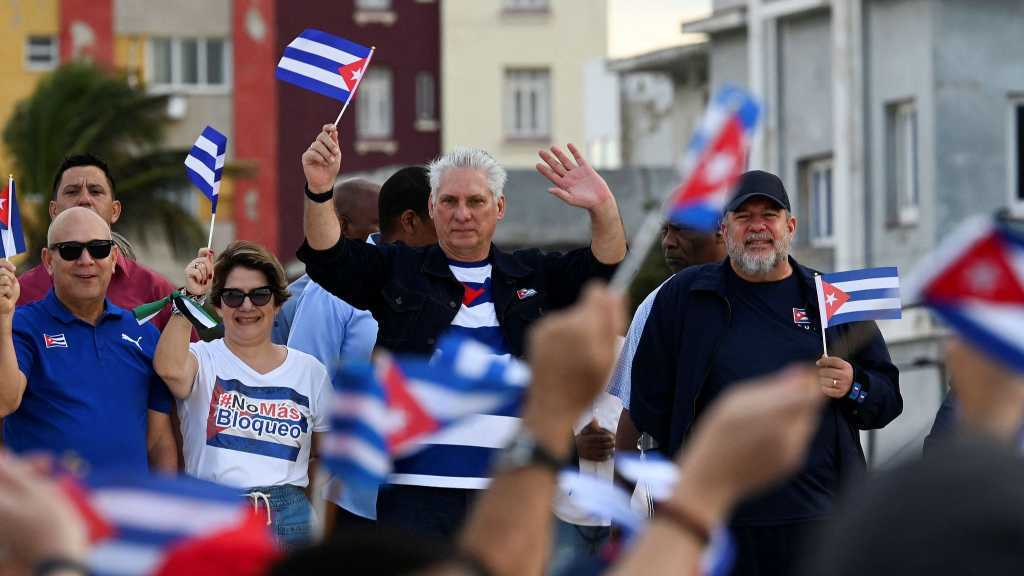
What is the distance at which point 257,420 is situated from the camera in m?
7.85

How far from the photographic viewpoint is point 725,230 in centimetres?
807

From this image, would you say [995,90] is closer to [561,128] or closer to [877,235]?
[877,235]

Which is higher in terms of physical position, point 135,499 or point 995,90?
point 995,90

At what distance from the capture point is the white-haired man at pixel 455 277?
718 cm

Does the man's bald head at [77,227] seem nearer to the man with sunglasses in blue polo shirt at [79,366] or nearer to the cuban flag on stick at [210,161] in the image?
the man with sunglasses in blue polo shirt at [79,366]

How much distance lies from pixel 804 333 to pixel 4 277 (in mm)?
2883

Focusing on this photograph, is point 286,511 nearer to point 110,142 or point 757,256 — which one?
point 757,256

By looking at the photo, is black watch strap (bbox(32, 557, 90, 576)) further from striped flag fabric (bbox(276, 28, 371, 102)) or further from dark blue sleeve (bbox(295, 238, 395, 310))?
striped flag fabric (bbox(276, 28, 371, 102))

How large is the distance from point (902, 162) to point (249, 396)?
26.3 metres

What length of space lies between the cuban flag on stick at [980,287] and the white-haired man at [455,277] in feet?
12.1

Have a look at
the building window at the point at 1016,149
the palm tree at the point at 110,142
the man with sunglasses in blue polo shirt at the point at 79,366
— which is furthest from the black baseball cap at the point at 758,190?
the palm tree at the point at 110,142

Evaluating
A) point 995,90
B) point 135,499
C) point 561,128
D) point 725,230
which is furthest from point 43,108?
point 135,499

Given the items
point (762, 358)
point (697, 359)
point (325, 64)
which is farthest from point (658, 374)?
point (325, 64)

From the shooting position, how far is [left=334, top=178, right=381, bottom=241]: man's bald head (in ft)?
31.4
